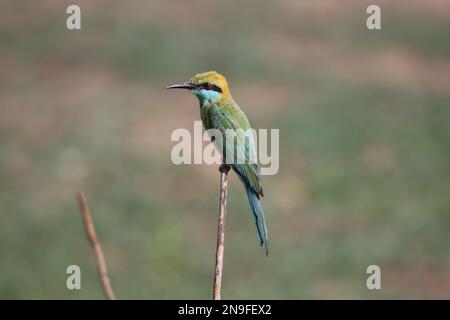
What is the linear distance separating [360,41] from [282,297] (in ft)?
21.1

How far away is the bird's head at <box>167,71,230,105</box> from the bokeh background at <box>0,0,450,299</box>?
382 cm

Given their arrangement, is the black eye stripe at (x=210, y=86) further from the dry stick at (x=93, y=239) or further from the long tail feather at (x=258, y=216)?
the dry stick at (x=93, y=239)

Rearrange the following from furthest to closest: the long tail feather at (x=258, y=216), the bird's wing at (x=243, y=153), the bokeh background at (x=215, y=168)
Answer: the bokeh background at (x=215, y=168) → the bird's wing at (x=243, y=153) → the long tail feather at (x=258, y=216)

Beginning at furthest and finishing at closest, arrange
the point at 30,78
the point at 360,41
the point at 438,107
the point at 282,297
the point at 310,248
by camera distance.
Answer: the point at 360,41 < the point at 30,78 < the point at 438,107 < the point at 310,248 < the point at 282,297

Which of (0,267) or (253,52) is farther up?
(253,52)

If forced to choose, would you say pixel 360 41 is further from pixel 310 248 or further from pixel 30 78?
pixel 310 248

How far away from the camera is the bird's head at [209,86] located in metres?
3.23

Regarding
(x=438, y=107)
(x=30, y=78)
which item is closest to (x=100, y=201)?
(x=30, y=78)

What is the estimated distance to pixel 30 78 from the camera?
11.6 metres

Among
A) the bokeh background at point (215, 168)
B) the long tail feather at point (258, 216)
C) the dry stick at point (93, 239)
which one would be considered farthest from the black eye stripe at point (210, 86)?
the bokeh background at point (215, 168)

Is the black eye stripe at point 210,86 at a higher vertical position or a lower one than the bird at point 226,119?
higher

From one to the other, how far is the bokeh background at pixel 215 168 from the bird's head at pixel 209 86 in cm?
382

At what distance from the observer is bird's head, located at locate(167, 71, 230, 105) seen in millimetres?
3230

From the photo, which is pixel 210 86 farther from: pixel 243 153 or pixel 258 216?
pixel 258 216
